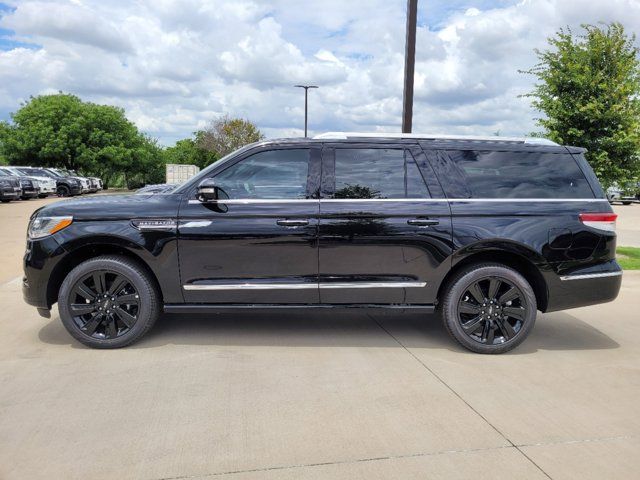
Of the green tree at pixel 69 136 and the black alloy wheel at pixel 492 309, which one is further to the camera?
the green tree at pixel 69 136

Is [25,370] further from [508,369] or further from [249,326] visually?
[508,369]

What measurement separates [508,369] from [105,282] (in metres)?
3.47

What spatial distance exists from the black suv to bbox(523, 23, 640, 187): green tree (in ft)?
17.1

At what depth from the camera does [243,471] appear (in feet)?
9.36

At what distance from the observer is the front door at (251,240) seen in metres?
4.65

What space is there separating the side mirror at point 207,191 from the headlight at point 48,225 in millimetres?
1141

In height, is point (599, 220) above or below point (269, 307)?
above

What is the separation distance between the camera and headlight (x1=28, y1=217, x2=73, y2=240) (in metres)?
4.66

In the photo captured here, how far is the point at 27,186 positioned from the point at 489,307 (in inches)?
1099

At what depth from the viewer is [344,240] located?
467 cm

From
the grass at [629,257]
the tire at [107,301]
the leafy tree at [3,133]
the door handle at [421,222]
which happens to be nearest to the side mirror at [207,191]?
the tire at [107,301]

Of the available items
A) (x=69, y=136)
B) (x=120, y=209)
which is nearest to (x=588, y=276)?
(x=120, y=209)

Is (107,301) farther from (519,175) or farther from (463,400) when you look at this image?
(519,175)

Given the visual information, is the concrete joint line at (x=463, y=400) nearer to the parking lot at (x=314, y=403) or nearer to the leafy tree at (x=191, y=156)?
the parking lot at (x=314, y=403)
